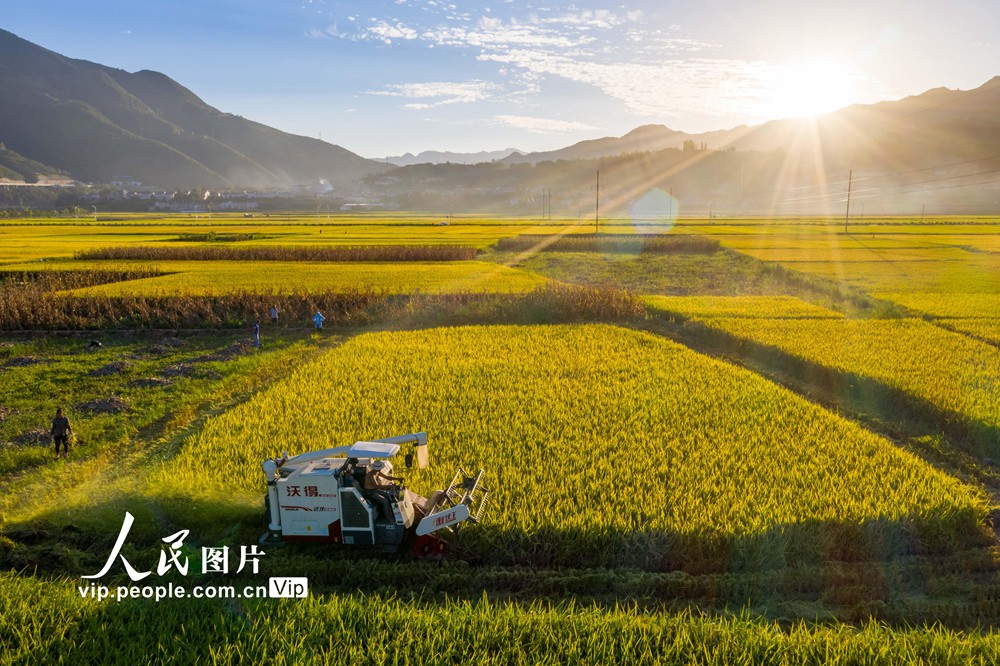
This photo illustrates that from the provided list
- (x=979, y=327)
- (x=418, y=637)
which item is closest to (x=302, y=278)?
(x=418, y=637)

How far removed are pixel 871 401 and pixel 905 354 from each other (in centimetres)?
305

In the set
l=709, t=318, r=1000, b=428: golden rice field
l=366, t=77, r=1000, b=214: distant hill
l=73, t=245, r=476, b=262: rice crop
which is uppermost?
l=366, t=77, r=1000, b=214: distant hill

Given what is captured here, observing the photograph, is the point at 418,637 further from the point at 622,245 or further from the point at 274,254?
the point at 622,245

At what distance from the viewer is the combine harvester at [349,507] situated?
6469mm

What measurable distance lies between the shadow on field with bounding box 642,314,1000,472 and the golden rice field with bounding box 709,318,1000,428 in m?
0.15

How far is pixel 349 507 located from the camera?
659 centimetres

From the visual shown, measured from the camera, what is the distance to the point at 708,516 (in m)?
7.15

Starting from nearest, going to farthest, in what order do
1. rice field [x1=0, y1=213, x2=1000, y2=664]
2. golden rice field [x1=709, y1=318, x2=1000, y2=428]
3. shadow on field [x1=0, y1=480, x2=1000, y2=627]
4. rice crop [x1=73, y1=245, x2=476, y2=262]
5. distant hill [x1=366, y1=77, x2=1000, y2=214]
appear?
rice field [x1=0, y1=213, x2=1000, y2=664], shadow on field [x1=0, y1=480, x2=1000, y2=627], golden rice field [x1=709, y1=318, x2=1000, y2=428], rice crop [x1=73, y1=245, x2=476, y2=262], distant hill [x1=366, y1=77, x2=1000, y2=214]

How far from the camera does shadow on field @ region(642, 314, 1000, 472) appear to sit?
10405mm

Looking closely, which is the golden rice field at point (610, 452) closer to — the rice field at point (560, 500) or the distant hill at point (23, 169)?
the rice field at point (560, 500)
